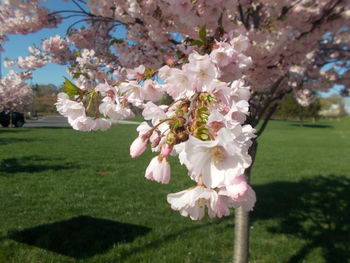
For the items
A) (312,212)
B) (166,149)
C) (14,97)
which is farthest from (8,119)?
(166,149)

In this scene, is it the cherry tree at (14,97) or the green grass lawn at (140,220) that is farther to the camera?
the cherry tree at (14,97)

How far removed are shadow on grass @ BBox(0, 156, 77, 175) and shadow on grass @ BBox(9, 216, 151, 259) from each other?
4.36 metres

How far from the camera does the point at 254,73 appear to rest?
3.60m

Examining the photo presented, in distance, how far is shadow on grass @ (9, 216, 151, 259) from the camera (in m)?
4.15

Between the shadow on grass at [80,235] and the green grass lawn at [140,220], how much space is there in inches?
0.5

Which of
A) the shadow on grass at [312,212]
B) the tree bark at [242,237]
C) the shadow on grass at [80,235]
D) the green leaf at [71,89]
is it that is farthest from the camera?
the shadow on grass at [312,212]

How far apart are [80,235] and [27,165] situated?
230 inches

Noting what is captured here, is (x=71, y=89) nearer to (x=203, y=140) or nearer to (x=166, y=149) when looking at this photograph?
(x=166, y=149)

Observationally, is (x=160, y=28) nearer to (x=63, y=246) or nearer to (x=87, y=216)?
(x=63, y=246)

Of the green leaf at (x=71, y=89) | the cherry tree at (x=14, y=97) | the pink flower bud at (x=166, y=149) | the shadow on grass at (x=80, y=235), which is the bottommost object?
the shadow on grass at (x=80, y=235)

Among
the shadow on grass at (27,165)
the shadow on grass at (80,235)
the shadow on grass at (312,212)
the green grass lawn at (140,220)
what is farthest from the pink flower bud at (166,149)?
the shadow on grass at (27,165)

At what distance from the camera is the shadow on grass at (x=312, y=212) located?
15.3ft

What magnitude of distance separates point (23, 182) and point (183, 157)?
7.51m

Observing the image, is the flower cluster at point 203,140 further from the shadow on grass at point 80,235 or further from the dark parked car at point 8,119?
the dark parked car at point 8,119
